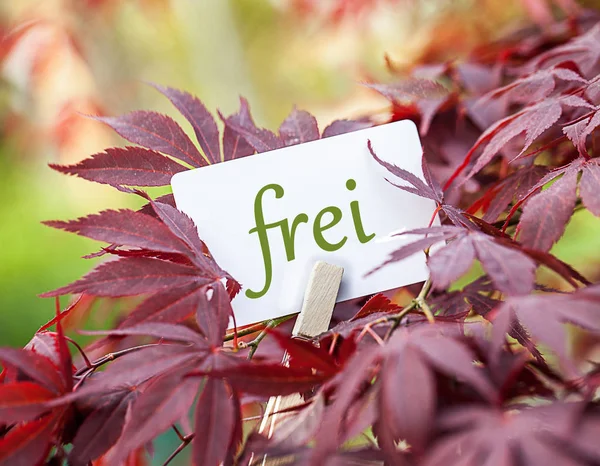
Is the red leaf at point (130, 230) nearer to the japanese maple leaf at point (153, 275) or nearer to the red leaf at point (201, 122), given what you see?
the japanese maple leaf at point (153, 275)

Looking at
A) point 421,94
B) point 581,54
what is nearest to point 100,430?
point 421,94

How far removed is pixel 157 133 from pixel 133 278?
175mm

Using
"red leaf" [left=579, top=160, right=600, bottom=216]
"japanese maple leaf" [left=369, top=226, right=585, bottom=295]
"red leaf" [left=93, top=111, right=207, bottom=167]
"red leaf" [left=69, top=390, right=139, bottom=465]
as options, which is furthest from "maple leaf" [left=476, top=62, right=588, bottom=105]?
"red leaf" [left=69, top=390, right=139, bottom=465]

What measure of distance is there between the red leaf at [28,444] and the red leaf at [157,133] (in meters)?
0.25

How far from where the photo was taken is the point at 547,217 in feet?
1.19

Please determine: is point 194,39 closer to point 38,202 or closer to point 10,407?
point 38,202

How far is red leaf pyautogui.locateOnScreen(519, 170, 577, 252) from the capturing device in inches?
13.9

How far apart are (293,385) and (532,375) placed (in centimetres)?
15

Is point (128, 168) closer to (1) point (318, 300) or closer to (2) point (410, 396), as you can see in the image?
(1) point (318, 300)

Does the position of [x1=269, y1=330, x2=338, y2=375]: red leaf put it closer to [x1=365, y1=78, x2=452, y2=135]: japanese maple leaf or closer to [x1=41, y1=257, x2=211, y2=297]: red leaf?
[x1=41, y1=257, x2=211, y2=297]: red leaf

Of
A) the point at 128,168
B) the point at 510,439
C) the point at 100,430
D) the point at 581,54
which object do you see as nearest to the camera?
the point at 510,439

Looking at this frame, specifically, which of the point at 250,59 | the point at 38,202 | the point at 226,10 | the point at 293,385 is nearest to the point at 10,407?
the point at 293,385

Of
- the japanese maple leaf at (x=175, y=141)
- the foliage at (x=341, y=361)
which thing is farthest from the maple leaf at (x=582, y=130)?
the japanese maple leaf at (x=175, y=141)

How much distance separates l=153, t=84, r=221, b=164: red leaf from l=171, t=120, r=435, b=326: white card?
0.16ft
